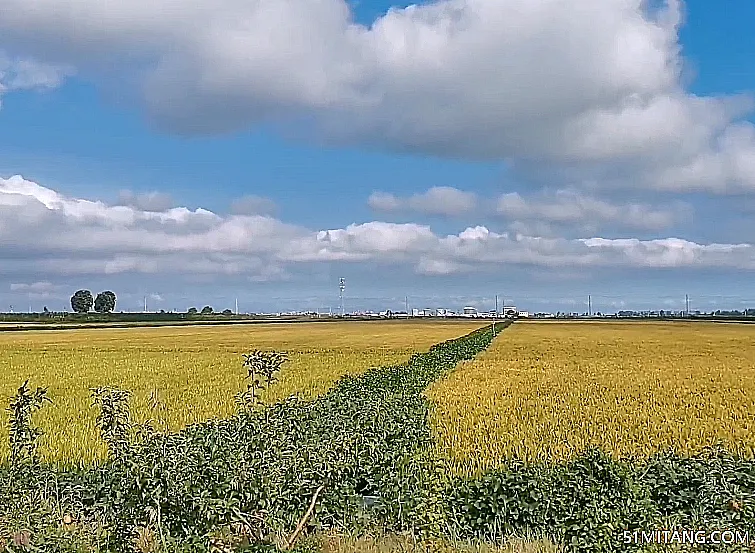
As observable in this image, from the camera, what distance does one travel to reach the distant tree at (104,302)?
6383 inches

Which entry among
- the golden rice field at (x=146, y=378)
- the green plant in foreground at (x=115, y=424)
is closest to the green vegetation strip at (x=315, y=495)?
the green plant in foreground at (x=115, y=424)

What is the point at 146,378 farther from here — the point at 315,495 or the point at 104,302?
the point at 104,302

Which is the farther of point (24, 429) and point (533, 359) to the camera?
point (533, 359)

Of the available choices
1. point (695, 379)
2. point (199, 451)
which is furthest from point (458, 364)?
point (199, 451)

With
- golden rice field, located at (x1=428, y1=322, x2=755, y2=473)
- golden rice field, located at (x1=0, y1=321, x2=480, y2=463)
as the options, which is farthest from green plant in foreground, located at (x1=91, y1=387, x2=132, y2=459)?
golden rice field, located at (x1=428, y1=322, x2=755, y2=473)

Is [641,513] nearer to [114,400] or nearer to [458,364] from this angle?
[114,400]

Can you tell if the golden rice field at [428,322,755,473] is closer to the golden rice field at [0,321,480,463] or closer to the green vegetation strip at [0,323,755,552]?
the green vegetation strip at [0,323,755,552]

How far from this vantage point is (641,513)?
22.9ft

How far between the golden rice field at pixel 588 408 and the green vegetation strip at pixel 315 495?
7.26ft

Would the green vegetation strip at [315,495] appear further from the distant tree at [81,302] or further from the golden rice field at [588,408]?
the distant tree at [81,302]

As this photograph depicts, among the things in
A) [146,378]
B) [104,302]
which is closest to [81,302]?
[104,302]

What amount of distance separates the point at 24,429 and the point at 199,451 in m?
1.49

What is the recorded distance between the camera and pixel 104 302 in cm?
16212

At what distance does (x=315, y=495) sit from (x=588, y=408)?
1253cm
